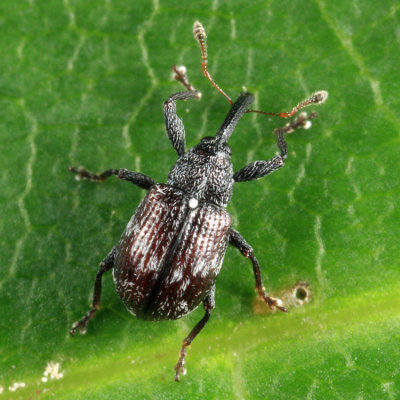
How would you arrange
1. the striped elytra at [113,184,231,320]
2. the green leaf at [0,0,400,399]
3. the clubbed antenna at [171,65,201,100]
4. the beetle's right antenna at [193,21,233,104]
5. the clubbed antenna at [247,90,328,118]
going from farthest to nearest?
the clubbed antenna at [171,65,201,100] < the beetle's right antenna at [193,21,233,104] < the clubbed antenna at [247,90,328,118] < the green leaf at [0,0,400,399] < the striped elytra at [113,184,231,320]

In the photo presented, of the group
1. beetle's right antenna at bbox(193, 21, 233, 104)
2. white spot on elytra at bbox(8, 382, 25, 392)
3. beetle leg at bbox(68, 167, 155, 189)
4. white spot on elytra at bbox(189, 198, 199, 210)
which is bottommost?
white spot on elytra at bbox(8, 382, 25, 392)

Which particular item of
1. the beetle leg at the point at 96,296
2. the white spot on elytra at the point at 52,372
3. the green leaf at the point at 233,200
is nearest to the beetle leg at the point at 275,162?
the green leaf at the point at 233,200

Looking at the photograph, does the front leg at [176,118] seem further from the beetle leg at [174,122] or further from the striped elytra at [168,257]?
the striped elytra at [168,257]

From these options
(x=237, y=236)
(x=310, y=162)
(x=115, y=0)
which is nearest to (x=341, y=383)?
(x=237, y=236)

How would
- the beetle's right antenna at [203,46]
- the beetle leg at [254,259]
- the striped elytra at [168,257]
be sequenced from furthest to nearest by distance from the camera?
the beetle's right antenna at [203,46] < the beetle leg at [254,259] < the striped elytra at [168,257]

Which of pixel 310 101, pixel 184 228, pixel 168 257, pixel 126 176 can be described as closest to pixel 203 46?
pixel 310 101

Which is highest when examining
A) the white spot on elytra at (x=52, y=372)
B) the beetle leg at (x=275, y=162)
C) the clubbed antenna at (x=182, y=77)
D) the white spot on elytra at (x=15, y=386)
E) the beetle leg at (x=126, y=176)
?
the clubbed antenna at (x=182, y=77)

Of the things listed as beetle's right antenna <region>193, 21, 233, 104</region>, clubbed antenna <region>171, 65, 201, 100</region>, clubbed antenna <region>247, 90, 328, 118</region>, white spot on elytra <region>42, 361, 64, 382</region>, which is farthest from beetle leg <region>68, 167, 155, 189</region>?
white spot on elytra <region>42, 361, 64, 382</region>

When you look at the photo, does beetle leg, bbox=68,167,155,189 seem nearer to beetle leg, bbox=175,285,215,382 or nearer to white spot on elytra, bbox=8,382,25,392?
beetle leg, bbox=175,285,215,382
